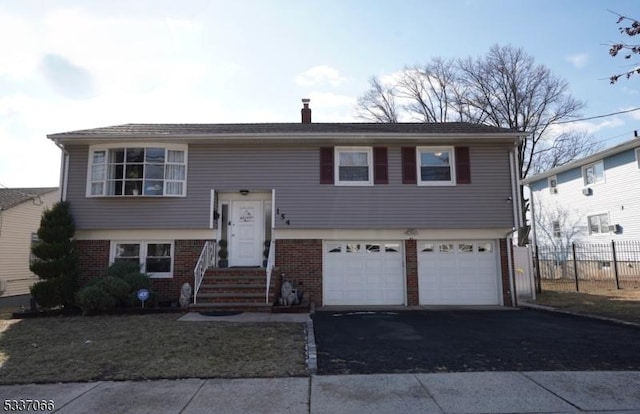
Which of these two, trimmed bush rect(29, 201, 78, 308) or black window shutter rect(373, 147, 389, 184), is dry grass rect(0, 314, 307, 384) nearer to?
trimmed bush rect(29, 201, 78, 308)

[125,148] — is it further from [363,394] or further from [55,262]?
[363,394]

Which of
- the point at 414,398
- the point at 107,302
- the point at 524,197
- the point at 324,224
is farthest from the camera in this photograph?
the point at 524,197

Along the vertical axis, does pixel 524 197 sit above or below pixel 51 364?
above

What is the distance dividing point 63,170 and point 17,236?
8724 mm

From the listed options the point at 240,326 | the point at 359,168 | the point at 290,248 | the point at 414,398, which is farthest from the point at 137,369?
the point at 359,168

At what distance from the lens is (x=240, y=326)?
8539 millimetres

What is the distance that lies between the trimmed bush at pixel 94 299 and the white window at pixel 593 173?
2182cm

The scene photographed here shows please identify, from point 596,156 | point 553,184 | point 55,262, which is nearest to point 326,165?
point 55,262

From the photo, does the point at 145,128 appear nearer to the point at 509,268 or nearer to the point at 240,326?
the point at 240,326

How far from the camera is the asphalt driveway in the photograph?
579 centimetres

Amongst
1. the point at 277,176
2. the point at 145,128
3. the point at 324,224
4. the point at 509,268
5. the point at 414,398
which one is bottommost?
the point at 414,398

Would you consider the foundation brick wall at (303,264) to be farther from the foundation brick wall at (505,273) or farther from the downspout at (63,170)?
the downspout at (63,170)

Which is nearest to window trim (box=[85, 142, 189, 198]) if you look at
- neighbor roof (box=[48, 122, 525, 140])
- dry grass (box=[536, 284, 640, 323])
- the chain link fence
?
neighbor roof (box=[48, 122, 525, 140])

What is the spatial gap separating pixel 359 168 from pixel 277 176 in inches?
102
